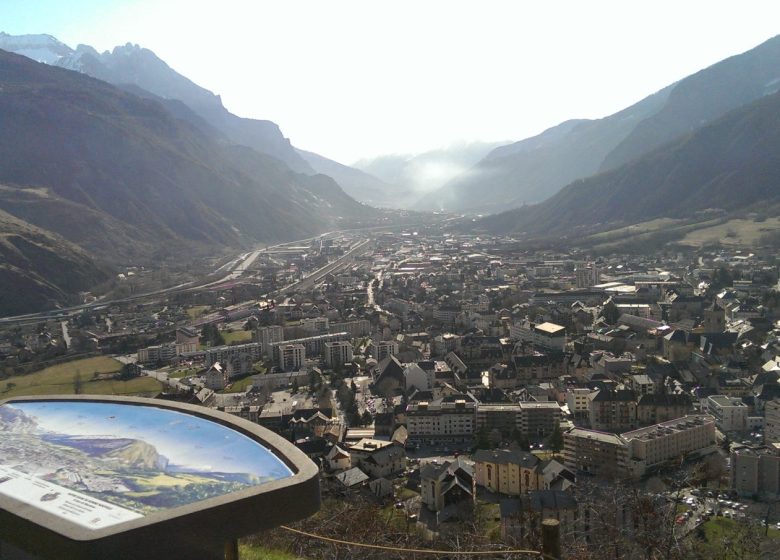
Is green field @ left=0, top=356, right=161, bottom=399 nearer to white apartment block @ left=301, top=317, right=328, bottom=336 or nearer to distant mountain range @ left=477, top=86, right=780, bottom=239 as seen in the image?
white apartment block @ left=301, top=317, right=328, bottom=336

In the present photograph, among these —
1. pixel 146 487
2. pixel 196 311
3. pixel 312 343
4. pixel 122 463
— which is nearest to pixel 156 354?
pixel 312 343

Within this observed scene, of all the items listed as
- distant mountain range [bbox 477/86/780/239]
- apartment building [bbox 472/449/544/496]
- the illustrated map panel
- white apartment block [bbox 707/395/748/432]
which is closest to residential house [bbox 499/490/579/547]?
apartment building [bbox 472/449/544/496]

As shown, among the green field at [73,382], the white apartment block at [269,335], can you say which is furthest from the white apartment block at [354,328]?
the green field at [73,382]

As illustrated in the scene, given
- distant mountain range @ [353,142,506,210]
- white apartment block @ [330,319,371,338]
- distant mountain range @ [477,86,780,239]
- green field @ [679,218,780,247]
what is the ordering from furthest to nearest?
distant mountain range @ [353,142,506,210], distant mountain range @ [477,86,780,239], green field @ [679,218,780,247], white apartment block @ [330,319,371,338]

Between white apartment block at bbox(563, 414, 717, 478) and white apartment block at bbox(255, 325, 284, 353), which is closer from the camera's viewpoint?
white apartment block at bbox(563, 414, 717, 478)

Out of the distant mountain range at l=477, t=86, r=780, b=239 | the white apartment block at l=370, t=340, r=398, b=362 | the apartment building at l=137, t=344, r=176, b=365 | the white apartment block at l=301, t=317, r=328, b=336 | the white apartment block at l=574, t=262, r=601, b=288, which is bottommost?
the white apartment block at l=574, t=262, r=601, b=288

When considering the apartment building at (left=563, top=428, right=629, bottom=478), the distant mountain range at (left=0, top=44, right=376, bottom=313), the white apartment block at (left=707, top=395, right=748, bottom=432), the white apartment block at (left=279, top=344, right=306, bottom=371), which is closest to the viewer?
the apartment building at (left=563, top=428, right=629, bottom=478)

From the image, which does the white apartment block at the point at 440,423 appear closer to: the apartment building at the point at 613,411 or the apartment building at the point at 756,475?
the apartment building at the point at 613,411
